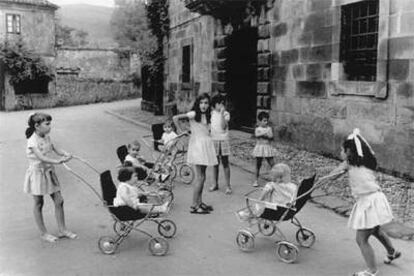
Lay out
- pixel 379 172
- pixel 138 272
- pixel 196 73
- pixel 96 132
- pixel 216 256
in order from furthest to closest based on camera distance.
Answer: pixel 196 73 < pixel 96 132 < pixel 379 172 < pixel 216 256 < pixel 138 272

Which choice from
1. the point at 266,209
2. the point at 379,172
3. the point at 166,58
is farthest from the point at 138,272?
the point at 166,58

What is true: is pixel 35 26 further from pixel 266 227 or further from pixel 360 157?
pixel 360 157

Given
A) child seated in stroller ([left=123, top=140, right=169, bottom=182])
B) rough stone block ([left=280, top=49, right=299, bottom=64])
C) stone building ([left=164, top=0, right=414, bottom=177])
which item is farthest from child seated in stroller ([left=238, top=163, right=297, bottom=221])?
rough stone block ([left=280, top=49, right=299, bottom=64])

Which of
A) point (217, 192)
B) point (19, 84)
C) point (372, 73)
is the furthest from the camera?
point (19, 84)

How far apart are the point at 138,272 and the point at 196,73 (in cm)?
1508

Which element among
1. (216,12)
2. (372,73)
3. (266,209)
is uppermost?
(216,12)

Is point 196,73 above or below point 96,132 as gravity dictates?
above

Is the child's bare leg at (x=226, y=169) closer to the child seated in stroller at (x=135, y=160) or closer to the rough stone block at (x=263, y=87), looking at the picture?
the child seated in stroller at (x=135, y=160)

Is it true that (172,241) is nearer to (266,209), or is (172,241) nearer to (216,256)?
(216,256)

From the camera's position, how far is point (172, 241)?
6309 mm

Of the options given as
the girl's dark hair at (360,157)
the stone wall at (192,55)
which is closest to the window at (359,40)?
the girl's dark hair at (360,157)

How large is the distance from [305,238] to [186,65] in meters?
15.9

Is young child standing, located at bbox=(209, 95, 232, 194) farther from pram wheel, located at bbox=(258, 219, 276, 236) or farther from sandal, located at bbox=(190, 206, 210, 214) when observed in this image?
pram wheel, located at bbox=(258, 219, 276, 236)

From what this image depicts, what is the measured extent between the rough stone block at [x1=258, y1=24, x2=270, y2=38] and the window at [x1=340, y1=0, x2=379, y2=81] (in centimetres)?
328
